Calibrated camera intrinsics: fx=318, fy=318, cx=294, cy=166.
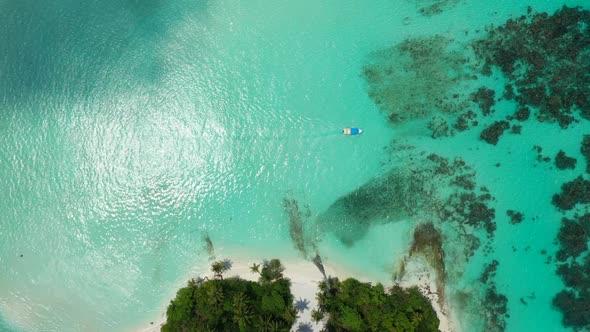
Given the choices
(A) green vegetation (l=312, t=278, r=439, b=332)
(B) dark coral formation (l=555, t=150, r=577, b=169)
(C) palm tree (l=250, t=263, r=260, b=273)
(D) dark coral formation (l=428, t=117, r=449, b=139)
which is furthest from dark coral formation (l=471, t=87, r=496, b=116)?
(C) palm tree (l=250, t=263, r=260, b=273)

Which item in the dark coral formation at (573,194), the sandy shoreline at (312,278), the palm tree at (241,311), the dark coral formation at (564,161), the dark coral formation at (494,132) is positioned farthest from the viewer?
the dark coral formation at (494,132)

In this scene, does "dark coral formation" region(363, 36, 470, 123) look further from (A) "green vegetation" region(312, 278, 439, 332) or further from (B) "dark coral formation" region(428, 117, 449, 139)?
(A) "green vegetation" region(312, 278, 439, 332)

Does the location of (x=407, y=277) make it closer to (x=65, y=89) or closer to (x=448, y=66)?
(x=448, y=66)

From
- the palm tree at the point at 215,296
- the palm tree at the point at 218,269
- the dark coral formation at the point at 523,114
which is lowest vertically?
the palm tree at the point at 215,296

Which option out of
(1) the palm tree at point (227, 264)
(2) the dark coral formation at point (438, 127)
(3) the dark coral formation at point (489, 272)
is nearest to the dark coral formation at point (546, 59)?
(2) the dark coral formation at point (438, 127)

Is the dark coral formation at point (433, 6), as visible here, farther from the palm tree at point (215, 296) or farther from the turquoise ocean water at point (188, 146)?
the palm tree at point (215, 296)

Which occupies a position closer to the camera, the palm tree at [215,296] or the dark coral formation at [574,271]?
the palm tree at [215,296]

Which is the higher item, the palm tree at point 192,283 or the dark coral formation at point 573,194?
the dark coral formation at point 573,194
